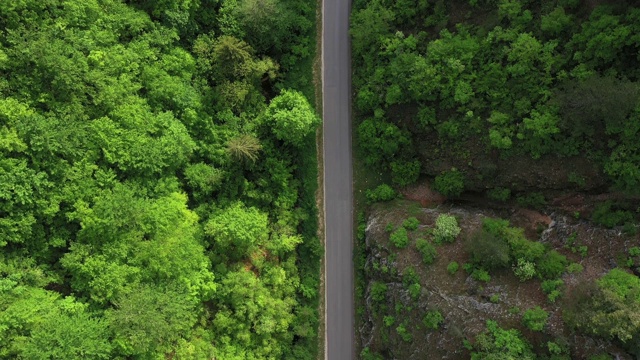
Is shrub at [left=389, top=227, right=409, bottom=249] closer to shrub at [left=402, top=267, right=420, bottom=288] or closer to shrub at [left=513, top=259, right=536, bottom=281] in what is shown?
shrub at [left=402, top=267, right=420, bottom=288]

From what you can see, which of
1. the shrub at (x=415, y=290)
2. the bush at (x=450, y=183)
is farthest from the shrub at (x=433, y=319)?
the bush at (x=450, y=183)

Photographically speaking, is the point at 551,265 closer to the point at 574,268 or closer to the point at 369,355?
the point at 574,268

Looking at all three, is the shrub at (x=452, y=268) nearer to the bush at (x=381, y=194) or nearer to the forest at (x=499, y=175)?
the forest at (x=499, y=175)

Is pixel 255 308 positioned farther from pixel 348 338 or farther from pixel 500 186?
pixel 500 186

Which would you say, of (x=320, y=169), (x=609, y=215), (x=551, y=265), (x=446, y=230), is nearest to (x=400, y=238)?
(x=446, y=230)

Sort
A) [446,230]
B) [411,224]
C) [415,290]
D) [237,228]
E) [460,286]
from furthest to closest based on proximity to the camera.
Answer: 1. [411,224]
2. [446,230]
3. [237,228]
4. [415,290]
5. [460,286]

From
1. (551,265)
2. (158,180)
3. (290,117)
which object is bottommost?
(551,265)
